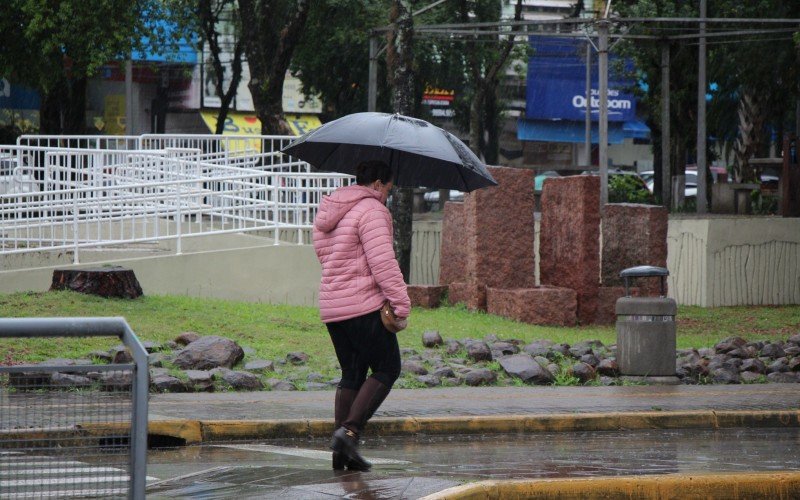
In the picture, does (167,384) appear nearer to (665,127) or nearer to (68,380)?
(68,380)

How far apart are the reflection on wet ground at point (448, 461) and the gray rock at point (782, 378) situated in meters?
2.96

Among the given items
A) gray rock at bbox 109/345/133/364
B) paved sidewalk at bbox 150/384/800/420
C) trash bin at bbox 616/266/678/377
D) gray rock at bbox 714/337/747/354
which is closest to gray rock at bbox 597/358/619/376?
trash bin at bbox 616/266/678/377

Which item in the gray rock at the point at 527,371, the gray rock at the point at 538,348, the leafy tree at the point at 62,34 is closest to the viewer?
the gray rock at the point at 527,371

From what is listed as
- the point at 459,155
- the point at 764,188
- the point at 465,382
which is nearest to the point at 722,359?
the point at 465,382

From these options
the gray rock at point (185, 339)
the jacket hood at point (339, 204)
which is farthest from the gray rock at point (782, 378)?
the jacket hood at point (339, 204)

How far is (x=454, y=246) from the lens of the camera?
2044cm

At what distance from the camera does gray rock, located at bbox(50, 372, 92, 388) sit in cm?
446

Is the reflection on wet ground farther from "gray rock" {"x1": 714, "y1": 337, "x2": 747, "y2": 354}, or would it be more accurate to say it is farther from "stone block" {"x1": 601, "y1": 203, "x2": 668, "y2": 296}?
"stone block" {"x1": 601, "y1": 203, "x2": 668, "y2": 296}

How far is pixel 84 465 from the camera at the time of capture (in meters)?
4.48

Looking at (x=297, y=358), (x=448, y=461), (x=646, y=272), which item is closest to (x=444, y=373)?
(x=297, y=358)

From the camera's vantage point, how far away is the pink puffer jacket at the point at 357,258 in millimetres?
7293

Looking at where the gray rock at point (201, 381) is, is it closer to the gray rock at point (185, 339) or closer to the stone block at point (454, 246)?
the gray rock at point (185, 339)

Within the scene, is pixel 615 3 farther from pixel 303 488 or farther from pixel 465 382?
pixel 303 488

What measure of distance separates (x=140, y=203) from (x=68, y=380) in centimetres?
1579
